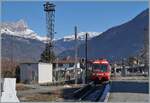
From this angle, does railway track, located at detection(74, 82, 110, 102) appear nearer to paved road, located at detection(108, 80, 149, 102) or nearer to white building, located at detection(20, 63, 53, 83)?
paved road, located at detection(108, 80, 149, 102)

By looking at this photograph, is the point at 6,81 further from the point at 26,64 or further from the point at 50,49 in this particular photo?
the point at 50,49

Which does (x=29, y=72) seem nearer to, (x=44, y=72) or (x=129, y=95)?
(x=44, y=72)

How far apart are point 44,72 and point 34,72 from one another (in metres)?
2.63

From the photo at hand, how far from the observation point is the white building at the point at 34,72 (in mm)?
60969

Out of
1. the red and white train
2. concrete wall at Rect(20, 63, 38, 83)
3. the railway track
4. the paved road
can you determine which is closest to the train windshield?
the red and white train

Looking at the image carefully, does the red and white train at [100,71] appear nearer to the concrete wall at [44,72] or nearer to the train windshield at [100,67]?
the train windshield at [100,67]

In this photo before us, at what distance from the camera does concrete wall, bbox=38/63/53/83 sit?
61812mm

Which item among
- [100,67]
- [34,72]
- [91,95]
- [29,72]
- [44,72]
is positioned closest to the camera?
[91,95]

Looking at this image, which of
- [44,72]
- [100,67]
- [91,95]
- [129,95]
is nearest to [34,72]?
[44,72]

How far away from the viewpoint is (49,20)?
351 feet

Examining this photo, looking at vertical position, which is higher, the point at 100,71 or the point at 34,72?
the point at 34,72

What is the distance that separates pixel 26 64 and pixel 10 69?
8.59 m

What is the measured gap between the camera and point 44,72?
208 ft

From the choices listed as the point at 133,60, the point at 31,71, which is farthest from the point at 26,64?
the point at 133,60
